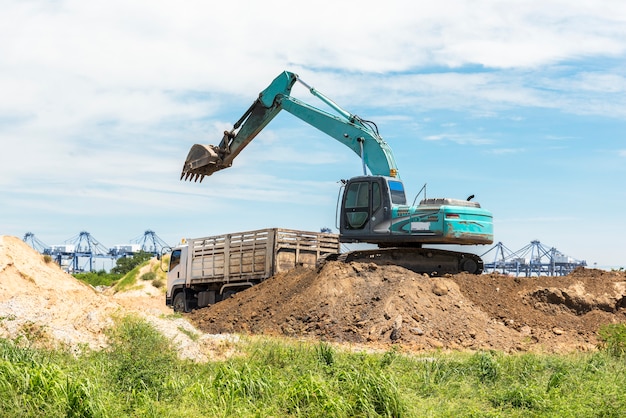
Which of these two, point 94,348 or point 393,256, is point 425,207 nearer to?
point 393,256

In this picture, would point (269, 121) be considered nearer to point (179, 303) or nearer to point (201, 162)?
point (201, 162)

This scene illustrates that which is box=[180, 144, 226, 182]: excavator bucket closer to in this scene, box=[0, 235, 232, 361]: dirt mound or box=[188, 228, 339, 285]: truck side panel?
box=[188, 228, 339, 285]: truck side panel

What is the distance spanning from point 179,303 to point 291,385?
1951 centimetres

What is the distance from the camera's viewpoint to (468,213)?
21516 millimetres

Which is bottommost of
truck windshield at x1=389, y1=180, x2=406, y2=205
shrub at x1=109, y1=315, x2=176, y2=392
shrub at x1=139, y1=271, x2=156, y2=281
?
shrub at x1=139, y1=271, x2=156, y2=281

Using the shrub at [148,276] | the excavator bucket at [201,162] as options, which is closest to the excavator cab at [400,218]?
the excavator bucket at [201,162]

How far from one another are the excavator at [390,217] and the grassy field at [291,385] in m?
7.07

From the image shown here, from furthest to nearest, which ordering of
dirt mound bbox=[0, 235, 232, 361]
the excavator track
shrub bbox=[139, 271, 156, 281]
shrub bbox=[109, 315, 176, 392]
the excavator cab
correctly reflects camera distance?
shrub bbox=[139, 271, 156, 281], the excavator track, the excavator cab, dirt mound bbox=[0, 235, 232, 361], shrub bbox=[109, 315, 176, 392]

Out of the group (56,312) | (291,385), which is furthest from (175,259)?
(291,385)

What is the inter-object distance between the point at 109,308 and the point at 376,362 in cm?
606

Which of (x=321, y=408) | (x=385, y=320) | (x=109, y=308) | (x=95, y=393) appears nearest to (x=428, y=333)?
(x=385, y=320)

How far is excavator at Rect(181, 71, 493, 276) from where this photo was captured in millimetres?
21422

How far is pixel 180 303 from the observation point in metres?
29.8

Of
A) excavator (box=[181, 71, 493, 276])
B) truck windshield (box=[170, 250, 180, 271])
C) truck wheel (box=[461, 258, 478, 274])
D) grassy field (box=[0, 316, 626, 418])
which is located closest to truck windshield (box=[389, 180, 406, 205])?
excavator (box=[181, 71, 493, 276])
